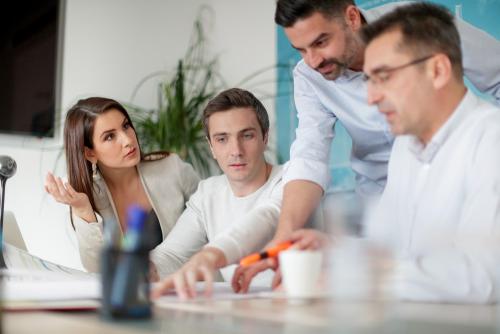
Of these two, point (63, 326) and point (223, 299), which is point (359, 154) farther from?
point (63, 326)

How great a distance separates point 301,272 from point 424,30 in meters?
0.58

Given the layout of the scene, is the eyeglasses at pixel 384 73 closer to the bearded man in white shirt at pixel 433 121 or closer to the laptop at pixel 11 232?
the bearded man in white shirt at pixel 433 121

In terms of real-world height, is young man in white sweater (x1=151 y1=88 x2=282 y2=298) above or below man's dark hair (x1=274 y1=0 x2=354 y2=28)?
below

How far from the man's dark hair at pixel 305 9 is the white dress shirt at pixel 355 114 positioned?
136mm

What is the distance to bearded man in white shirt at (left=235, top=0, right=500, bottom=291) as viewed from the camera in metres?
1.98

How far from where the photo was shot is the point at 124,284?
0.92 m

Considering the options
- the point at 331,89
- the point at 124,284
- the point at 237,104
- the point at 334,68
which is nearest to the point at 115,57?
the point at 237,104

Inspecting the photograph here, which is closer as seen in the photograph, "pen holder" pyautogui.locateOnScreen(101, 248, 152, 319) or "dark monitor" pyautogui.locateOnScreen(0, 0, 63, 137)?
"pen holder" pyautogui.locateOnScreen(101, 248, 152, 319)

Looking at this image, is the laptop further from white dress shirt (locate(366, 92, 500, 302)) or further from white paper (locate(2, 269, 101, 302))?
white dress shirt (locate(366, 92, 500, 302))

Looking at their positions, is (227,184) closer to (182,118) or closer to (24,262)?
(24,262)

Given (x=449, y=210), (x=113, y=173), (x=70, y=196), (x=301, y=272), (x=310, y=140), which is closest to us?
(x=301, y=272)

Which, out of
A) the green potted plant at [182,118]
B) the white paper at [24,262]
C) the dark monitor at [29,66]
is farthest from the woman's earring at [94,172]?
the dark monitor at [29,66]

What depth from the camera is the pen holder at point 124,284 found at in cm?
92

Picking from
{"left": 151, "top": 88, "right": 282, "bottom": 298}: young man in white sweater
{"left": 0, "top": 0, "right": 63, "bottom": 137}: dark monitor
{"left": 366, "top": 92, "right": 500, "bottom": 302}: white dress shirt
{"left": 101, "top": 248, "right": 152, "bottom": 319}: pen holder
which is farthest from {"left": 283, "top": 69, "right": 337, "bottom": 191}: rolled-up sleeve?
{"left": 0, "top": 0, "right": 63, "bottom": 137}: dark monitor
